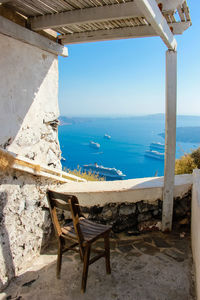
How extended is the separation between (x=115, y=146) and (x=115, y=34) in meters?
21.3

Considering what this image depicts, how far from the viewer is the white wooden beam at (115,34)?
9.57ft

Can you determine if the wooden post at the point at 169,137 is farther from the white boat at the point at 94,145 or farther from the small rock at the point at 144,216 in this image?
the white boat at the point at 94,145

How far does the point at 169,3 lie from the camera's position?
7.94ft

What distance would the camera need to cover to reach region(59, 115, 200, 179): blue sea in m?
18.4

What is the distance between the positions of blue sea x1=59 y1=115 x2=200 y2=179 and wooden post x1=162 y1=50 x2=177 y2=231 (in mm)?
9826

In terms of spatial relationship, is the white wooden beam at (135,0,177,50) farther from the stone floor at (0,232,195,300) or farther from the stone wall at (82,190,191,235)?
the stone floor at (0,232,195,300)

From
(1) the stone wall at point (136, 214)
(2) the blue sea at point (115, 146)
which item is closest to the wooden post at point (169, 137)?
(1) the stone wall at point (136, 214)

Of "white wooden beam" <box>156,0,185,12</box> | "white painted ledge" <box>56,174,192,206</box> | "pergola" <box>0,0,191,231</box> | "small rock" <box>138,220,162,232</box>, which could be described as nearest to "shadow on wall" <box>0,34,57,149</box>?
"pergola" <box>0,0,191,231</box>

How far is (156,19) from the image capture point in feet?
7.19

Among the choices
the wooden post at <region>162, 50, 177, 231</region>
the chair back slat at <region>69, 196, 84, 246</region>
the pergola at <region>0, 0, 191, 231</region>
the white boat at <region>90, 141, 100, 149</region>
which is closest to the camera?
the chair back slat at <region>69, 196, 84, 246</region>

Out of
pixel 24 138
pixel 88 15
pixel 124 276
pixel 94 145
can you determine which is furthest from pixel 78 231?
pixel 94 145

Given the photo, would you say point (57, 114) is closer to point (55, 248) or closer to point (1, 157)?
point (1, 157)

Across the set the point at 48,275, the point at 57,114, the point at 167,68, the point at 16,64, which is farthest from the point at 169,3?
the point at 48,275

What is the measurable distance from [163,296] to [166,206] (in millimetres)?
1278
